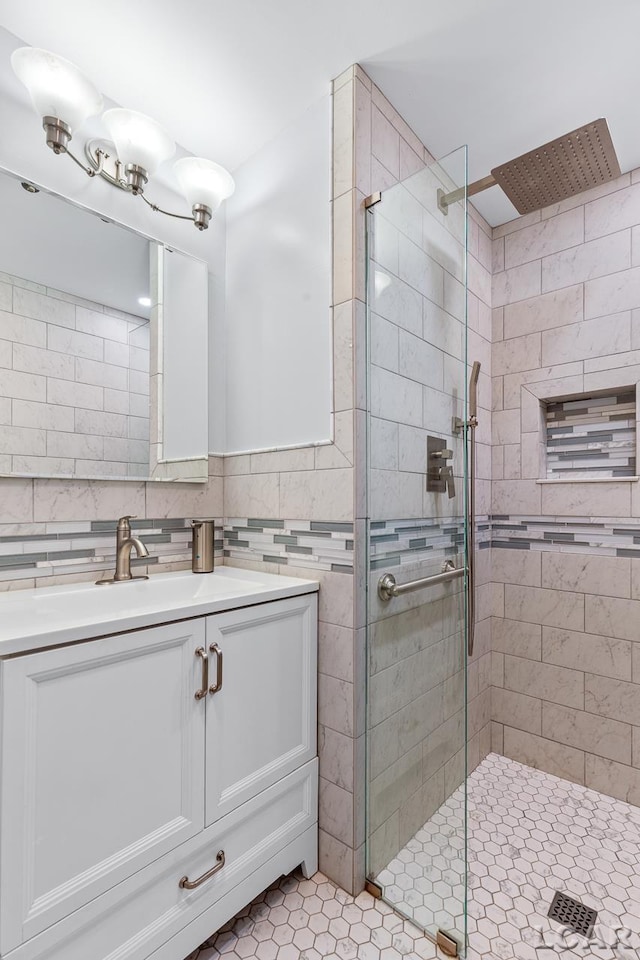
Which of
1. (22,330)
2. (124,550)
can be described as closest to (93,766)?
(124,550)

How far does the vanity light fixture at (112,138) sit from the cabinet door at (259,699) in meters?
1.36

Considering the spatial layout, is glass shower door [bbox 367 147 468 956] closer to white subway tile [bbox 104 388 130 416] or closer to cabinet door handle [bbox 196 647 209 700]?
cabinet door handle [bbox 196 647 209 700]

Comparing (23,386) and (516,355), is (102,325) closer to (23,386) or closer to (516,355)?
(23,386)

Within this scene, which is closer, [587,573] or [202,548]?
[202,548]

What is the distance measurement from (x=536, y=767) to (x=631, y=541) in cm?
112

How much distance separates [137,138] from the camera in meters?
1.43

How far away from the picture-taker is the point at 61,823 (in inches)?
35.2

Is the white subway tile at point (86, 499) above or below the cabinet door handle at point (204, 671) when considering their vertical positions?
above

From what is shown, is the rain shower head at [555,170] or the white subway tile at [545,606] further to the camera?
the white subway tile at [545,606]

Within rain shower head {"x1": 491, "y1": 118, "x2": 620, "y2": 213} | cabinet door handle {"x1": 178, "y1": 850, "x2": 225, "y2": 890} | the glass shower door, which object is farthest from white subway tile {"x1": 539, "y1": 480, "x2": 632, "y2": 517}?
cabinet door handle {"x1": 178, "y1": 850, "x2": 225, "y2": 890}

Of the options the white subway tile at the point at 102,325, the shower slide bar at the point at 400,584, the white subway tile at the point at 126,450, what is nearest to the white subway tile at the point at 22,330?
the white subway tile at the point at 102,325

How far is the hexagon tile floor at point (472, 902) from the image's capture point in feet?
4.01

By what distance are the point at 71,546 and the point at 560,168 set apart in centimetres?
193

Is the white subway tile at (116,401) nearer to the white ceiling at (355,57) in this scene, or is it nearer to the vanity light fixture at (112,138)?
the vanity light fixture at (112,138)
